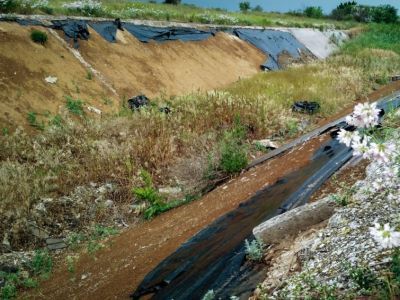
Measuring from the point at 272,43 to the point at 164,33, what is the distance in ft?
29.1

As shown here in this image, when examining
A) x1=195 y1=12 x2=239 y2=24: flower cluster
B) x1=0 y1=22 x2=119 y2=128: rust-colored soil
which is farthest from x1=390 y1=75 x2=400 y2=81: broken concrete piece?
x1=0 y1=22 x2=119 y2=128: rust-colored soil

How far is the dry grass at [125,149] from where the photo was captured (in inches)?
299

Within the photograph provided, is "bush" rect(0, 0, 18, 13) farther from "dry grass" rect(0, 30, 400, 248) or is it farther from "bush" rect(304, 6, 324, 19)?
"bush" rect(304, 6, 324, 19)

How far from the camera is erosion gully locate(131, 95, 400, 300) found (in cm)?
416

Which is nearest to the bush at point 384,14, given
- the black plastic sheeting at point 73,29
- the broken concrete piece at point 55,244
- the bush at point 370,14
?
the bush at point 370,14

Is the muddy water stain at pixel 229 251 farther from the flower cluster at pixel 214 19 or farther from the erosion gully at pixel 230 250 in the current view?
the flower cluster at pixel 214 19

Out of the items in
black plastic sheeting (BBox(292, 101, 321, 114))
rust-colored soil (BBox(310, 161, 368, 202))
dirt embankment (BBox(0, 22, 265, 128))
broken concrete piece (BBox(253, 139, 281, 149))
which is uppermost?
dirt embankment (BBox(0, 22, 265, 128))

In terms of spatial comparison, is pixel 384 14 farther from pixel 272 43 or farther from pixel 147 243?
pixel 147 243

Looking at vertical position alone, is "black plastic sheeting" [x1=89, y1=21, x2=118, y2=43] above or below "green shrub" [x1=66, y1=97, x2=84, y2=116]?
above

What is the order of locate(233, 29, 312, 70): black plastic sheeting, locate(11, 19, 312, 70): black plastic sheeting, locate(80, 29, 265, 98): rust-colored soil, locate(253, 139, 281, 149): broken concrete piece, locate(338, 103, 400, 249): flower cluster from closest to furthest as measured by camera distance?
locate(338, 103, 400, 249): flower cluster, locate(253, 139, 281, 149): broken concrete piece, locate(80, 29, 265, 98): rust-colored soil, locate(11, 19, 312, 70): black plastic sheeting, locate(233, 29, 312, 70): black plastic sheeting

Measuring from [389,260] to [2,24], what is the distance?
1451cm

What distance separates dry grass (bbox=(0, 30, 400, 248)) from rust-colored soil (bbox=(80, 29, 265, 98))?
11.7 ft

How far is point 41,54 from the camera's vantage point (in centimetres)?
1412

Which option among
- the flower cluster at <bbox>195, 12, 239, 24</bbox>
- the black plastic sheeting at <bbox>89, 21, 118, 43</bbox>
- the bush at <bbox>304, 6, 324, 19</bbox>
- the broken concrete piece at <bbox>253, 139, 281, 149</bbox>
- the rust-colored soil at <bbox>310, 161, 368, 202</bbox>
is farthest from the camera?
the bush at <bbox>304, 6, 324, 19</bbox>
